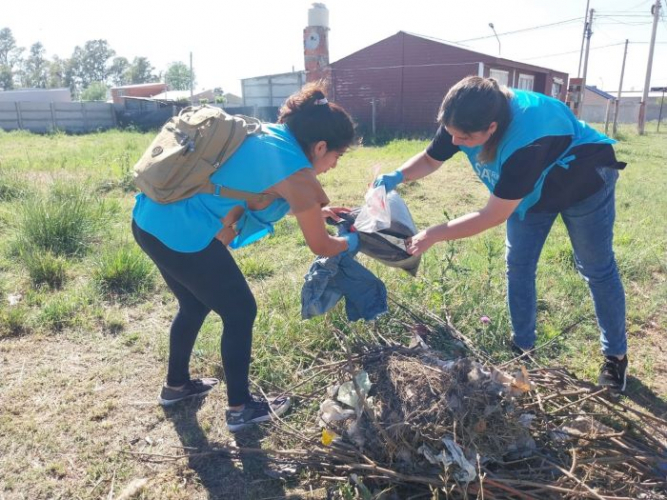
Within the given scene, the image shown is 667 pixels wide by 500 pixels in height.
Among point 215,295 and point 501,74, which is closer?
point 215,295

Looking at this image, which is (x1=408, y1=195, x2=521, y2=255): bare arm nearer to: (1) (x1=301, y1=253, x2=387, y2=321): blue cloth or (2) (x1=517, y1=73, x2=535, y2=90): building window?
(1) (x1=301, y1=253, x2=387, y2=321): blue cloth

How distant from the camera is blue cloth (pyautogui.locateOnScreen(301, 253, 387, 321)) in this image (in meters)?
2.35

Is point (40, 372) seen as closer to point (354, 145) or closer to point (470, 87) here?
point (354, 145)

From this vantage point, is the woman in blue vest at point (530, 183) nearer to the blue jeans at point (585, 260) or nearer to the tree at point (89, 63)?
A: the blue jeans at point (585, 260)

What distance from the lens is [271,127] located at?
2.07m

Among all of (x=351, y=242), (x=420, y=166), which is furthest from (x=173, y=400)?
(x=420, y=166)

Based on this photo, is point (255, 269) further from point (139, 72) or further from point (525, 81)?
point (139, 72)

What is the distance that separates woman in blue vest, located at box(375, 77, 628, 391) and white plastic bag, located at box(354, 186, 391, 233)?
15cm

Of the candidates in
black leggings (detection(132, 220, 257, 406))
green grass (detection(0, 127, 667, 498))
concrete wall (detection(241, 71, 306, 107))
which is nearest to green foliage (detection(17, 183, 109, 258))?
green grass (detection(0, 127, 667, 498))

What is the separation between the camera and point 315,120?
2053 mm

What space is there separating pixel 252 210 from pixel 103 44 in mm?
98597

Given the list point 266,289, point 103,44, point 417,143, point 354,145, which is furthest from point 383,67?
point 103,44

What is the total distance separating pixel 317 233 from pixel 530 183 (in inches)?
35.6

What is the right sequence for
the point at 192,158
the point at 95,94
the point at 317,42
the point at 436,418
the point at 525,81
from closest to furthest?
the point at 192,158, the point at 436,418, the point at 317,42, the point at 525,81, the point at 95,94
